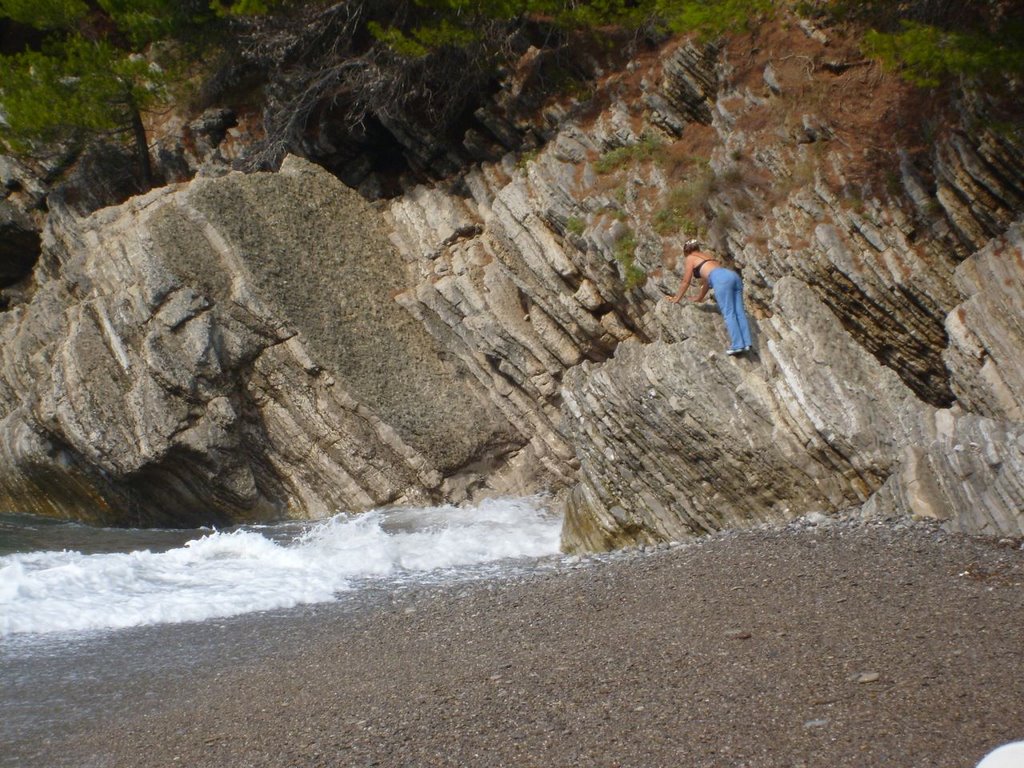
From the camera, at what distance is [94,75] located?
23.8 meters

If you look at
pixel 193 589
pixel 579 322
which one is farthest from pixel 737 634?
pixel 579 322

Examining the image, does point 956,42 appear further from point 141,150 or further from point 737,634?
point 141,150

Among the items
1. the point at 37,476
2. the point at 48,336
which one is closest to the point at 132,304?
the point at 48,336

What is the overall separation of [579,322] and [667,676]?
1041 centimetres

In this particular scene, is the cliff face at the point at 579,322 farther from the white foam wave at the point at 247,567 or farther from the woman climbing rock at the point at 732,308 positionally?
the white foam wave at the point at 247,567

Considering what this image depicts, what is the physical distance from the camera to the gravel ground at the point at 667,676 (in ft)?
19.5

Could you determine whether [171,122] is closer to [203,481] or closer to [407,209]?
[407,209]

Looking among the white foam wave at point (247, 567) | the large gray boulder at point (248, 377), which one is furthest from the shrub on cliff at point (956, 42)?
the large gray boulder at point (248, 377)

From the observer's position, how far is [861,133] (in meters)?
14.3

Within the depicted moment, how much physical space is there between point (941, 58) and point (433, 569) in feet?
26.4

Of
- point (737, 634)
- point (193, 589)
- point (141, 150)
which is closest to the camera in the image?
point (737, 634)

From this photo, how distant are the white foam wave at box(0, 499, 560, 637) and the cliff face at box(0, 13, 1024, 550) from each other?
134 cm

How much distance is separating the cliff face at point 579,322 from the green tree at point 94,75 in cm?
299

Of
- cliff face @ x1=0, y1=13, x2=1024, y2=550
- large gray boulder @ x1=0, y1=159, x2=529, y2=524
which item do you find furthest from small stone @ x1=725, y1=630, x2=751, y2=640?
large gray boulder @ x1=0, y1=159, x2=529, y2=524
